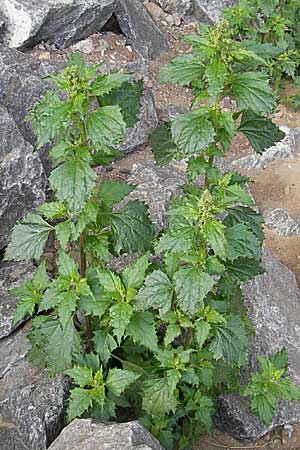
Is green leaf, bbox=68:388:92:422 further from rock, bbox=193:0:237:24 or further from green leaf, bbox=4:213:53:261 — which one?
rock, bbox=193:0:237:24

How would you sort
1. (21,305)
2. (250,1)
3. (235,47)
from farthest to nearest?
(250,1) < (21,305) < (235,47)

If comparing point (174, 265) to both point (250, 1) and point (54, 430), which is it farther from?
point (250, 1)

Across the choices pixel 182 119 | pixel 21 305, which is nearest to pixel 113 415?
pixel 21 305

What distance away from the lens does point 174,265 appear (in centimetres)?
307

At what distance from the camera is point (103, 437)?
3014mm

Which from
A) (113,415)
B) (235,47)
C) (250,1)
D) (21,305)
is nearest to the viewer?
(235,47)

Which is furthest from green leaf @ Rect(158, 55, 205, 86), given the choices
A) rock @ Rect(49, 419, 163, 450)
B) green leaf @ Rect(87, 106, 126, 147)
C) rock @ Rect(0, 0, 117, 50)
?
rock @ Rect(0, 0, 117, 50)

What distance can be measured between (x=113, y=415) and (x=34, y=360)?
544mm

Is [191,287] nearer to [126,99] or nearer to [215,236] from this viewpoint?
[215,236]

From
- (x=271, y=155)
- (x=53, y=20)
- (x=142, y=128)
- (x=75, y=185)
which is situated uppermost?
(x=75, y=185)

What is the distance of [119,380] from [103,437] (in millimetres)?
355

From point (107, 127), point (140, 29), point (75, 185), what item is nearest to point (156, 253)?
point (75, 185)

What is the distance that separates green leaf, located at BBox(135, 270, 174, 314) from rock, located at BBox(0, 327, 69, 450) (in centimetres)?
85

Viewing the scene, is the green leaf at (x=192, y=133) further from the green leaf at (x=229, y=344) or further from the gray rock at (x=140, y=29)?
the gray rock at (x=140, y=29)
